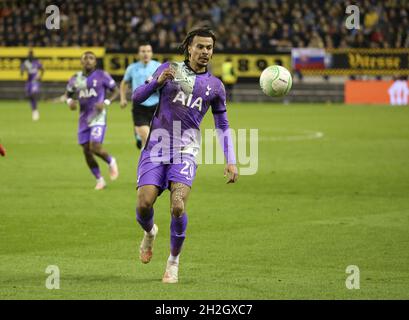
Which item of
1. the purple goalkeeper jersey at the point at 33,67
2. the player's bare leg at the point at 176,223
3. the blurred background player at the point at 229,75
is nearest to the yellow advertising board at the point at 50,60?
the purple goalkeeper jersey at the point at 33,67

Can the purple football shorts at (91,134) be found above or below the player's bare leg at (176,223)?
above

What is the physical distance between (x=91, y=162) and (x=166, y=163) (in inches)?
328

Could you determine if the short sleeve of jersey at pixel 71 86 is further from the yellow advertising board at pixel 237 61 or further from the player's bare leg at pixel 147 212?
the yellow advertising board at pixel 237 61

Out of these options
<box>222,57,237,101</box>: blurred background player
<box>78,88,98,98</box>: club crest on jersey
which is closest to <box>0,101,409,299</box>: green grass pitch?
<box>78,88,98,98</box>: club crest on jersey

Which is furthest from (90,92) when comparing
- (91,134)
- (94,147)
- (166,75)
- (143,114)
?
(166,75)

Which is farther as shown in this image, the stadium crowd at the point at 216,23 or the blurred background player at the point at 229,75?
the stadium crowd at the point at 216,23

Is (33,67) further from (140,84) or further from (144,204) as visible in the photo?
(144,204)

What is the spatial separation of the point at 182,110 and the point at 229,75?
34.3 metres

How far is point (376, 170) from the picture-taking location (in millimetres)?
20469

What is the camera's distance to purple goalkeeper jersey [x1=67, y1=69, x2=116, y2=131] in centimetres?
1798

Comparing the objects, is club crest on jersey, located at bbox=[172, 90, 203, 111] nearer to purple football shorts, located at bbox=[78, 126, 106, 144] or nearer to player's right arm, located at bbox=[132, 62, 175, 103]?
player's right arm, located at bbox=[132, 62, 175, 103]

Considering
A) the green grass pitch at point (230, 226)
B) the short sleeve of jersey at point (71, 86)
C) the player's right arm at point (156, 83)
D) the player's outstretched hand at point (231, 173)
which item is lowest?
the green grass pitch at point (230, 226)

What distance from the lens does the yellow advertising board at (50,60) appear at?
149ft

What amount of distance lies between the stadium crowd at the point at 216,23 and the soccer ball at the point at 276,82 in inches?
1355
